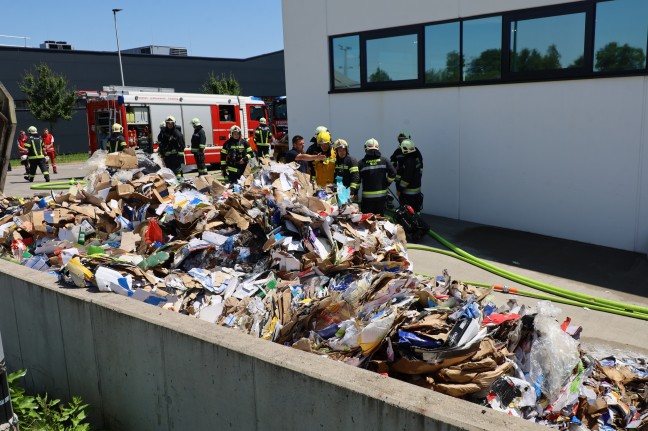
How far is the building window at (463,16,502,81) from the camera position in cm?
923

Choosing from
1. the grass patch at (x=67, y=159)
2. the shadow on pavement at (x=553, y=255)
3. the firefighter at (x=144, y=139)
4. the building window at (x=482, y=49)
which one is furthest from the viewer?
the grass patch at (x=67, y=159)

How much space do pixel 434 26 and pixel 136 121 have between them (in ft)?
36.2

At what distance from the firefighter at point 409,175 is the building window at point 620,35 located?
9.46ft

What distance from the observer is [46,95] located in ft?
101

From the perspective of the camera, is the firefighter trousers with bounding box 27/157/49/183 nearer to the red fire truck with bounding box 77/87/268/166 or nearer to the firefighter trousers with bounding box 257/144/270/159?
the red fire truck with bounding box 77/87/268/166

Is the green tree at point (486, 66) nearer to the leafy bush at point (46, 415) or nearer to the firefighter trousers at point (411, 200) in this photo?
the firefighter trousers at point (411, 200)

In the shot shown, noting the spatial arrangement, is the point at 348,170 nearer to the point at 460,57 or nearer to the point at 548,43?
the point at 460,57

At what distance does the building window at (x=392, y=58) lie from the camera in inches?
406

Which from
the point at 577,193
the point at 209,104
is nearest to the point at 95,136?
the point at 209,104

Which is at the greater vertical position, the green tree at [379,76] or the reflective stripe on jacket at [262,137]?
the green tree at [379,76]

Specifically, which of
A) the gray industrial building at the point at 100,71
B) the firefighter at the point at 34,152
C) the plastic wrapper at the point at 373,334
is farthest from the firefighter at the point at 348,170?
the gray industrial building at the point at 100,71

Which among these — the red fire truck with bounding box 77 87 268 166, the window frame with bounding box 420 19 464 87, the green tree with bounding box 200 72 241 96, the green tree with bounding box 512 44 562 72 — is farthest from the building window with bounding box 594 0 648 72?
the green tree with bounding box 200 72 241 96

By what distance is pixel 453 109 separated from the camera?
32.2 ft

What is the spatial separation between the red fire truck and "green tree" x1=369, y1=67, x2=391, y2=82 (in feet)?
30.1
